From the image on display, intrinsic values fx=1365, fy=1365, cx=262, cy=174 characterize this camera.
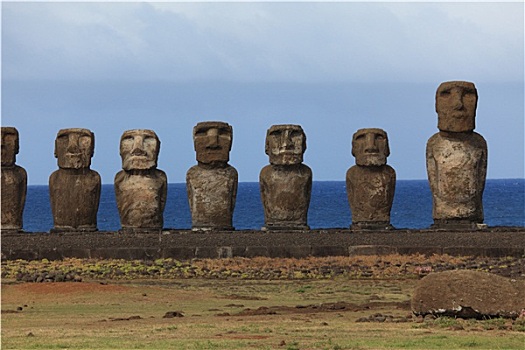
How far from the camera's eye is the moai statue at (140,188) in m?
27.3

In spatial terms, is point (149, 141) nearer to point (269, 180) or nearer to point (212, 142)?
point (212, 142)

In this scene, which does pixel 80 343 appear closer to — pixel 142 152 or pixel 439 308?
pixel 439 308

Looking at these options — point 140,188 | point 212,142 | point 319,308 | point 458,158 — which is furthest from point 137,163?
point 319,308

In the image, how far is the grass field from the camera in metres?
14.2

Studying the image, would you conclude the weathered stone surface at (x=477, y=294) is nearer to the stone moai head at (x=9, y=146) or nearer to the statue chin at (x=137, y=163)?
the statue chin at (x=137, y=163)

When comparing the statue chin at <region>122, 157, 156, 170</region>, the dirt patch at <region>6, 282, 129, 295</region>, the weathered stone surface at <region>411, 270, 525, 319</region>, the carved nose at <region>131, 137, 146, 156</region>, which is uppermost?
the carved nose at <region>131, 137, 146, 156</region>

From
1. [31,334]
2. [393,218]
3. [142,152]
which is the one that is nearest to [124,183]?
[142,152]

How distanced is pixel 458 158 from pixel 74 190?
25.1ft

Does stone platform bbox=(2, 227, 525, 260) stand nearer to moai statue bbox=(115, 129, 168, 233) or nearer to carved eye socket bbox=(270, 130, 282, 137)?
moai statue bbox=(115, 129, 168, 233)

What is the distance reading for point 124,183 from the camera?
2738 centimetres

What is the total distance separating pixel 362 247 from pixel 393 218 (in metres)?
73.1

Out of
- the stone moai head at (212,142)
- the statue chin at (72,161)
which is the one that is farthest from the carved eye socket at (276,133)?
the statue chin at (72,161)

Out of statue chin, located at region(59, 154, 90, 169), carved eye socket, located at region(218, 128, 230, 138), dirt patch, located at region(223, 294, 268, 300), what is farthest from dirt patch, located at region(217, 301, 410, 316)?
statue chin, located at region(59, 154, 90, 169)

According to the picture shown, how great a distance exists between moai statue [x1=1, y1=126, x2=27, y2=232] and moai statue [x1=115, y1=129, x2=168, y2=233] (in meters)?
2.01
